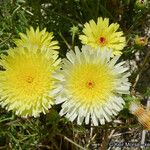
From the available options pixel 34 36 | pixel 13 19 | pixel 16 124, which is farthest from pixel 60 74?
pixel 13 19

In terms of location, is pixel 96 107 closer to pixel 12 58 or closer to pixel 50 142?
pixel 12 58

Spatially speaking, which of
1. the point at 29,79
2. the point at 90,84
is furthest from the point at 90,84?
the point at 29,79

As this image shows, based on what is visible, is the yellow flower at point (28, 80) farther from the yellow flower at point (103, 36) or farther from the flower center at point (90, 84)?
the yellow flower at point (103, 36)

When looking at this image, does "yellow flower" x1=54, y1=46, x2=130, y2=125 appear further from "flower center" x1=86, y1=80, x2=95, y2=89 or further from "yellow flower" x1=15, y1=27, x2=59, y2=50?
"yellow flower" x1=15, y1=27, x2=59, y2=50

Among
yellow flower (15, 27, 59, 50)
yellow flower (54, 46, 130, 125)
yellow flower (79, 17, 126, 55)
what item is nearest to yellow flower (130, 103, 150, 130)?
yellow flower (54, 46, 130, 125)

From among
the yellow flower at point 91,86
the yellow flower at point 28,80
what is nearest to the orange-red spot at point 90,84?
the yellow flower at point 91,86

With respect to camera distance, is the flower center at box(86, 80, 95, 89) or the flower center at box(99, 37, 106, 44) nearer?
the flower center at box(86, 80, 95, 89)

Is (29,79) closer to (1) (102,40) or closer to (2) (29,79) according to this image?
(2) (29,79)
